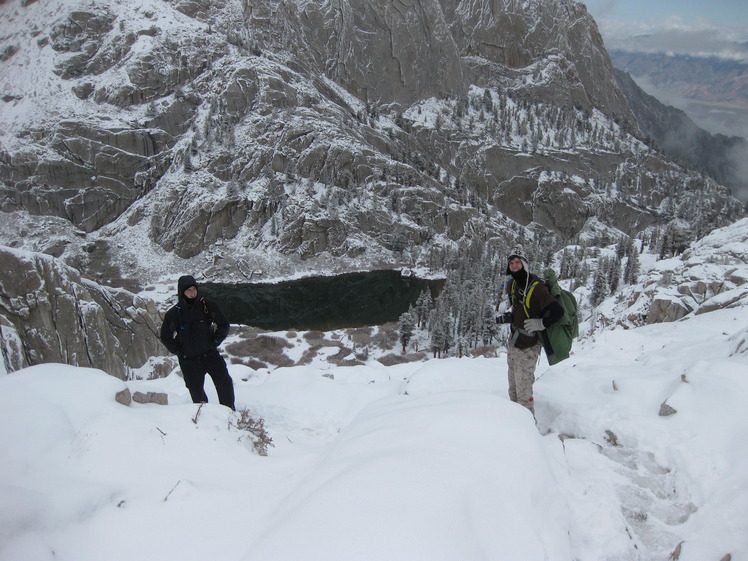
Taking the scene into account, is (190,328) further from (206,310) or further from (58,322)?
(58,322)

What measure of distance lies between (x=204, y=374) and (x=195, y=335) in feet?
2.76

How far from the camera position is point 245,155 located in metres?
131

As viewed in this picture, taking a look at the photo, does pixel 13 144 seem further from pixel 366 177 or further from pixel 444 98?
pixel 444 98

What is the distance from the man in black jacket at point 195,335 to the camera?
7.47m

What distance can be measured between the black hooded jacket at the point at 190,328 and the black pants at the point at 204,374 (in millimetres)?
136

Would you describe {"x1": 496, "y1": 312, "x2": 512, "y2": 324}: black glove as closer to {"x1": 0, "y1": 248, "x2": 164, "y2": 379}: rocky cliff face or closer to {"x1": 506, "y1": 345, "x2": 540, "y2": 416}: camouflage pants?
{"x1": 506, "y1": 345, "x2": 540, "y2": 416}: camouflage pants

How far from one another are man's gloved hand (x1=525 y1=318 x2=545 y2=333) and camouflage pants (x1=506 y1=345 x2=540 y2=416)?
0.49m

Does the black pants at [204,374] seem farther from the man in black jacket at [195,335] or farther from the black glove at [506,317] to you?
the black glove at [506,317]

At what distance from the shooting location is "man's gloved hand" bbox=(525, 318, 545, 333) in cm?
648

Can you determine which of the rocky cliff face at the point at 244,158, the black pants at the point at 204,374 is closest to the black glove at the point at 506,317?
the black pants at the point at 204,374

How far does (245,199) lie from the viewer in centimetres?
12594

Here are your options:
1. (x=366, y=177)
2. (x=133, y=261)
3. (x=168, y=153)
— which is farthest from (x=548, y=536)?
(x=168, y=153)

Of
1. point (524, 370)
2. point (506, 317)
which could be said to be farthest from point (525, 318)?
point (524, 370)

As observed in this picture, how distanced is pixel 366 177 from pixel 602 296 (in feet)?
292
